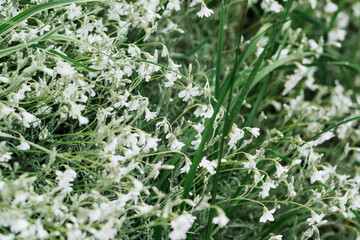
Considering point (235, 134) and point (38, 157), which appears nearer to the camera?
point (235, 134)

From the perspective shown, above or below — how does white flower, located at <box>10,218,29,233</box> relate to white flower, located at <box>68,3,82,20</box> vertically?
below

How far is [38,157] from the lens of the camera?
6.40ft

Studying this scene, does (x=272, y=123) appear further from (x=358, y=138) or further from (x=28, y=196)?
(x=28, y=196)

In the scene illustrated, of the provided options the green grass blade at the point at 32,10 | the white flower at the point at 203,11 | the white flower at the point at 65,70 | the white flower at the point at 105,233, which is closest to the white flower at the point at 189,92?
the white flower at the point at 203,11

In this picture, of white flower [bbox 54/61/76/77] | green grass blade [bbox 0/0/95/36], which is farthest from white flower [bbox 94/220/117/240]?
green grass blade [bbox 0/0/95/36]

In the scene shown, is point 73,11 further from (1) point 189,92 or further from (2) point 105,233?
(2) point 105,233

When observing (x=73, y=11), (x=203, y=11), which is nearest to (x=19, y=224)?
(x=73, y=11)

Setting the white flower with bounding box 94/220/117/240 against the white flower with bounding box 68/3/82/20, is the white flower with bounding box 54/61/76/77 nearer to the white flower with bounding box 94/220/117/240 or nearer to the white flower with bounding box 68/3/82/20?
the white flower with bounding box 68/3/82/20

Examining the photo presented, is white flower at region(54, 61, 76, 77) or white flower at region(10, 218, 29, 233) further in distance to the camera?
white flower at region(54, 61, 76, 77)

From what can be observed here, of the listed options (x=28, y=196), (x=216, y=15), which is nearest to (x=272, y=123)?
(x=216, y=15)

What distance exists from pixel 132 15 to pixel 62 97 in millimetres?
630

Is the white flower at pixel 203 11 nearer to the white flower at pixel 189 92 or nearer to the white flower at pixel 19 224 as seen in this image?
the white flower at pixel 189 92

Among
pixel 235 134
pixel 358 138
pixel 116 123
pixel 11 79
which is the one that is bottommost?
pixel 358 138

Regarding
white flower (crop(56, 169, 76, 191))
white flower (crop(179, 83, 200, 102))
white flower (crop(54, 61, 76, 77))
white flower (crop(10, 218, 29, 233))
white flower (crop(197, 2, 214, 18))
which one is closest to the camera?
white flower (crop(10, 218, 29, 233))
